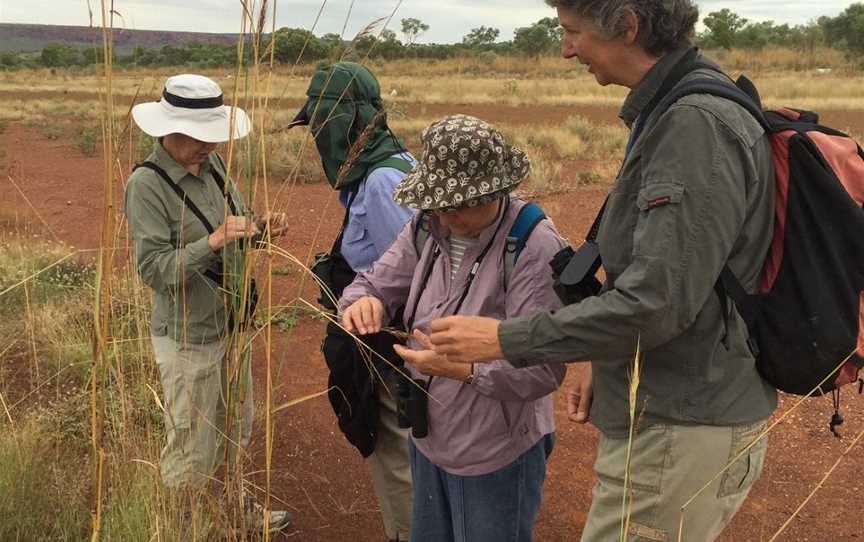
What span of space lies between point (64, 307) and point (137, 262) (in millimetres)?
2540

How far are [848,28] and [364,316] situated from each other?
142 feet

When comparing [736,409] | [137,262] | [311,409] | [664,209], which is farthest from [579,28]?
[311,409]

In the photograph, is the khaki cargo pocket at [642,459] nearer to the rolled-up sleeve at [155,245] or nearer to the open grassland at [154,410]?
the open grassland at [154,410]

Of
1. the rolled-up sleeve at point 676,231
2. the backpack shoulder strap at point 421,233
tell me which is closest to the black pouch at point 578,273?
the rolled-up sleeve at point 676,231

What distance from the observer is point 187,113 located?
8.65ft

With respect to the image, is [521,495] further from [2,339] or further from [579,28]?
[2,339]

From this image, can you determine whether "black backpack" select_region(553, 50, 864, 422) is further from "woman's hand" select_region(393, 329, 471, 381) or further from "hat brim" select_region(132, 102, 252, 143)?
"hat brim" select_region(132, 102, 252, 143)

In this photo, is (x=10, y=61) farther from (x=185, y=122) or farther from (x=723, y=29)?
(x=185, y=122)

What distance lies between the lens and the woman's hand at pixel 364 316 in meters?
2.10

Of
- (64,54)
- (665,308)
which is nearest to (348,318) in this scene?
(665,308)

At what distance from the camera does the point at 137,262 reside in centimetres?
259

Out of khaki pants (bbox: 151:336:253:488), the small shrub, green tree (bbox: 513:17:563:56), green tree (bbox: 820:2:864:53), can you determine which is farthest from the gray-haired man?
green tree (bbox: 513:17:563:56)

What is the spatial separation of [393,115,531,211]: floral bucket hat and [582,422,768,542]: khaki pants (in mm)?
631

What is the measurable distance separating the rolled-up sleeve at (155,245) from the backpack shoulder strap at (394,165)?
1.84ft
